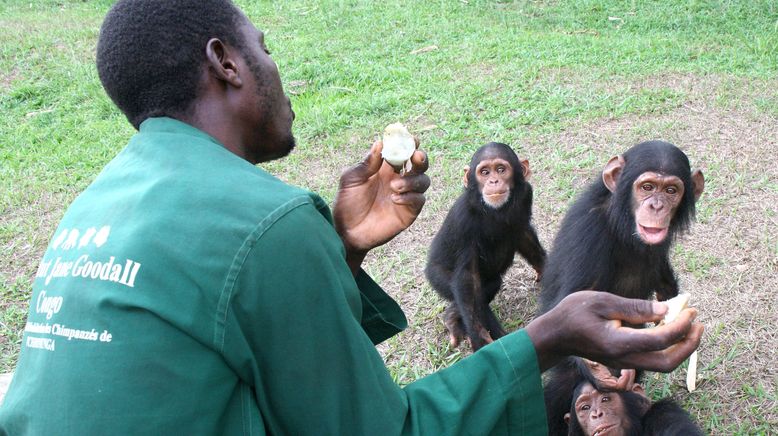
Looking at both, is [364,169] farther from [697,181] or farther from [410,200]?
[697,181]

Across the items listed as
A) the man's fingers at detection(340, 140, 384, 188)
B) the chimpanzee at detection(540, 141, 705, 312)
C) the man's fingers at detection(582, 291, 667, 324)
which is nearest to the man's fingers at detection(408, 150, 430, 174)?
the man's fingers at detection(340, 140, 384, 188)

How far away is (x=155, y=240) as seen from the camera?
5.85 feet

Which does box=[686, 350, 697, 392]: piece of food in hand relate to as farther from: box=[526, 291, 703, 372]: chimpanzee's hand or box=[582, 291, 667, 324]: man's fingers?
box=[582, 291, 667, 324]: man's fingers

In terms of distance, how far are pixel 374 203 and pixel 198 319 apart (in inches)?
51.7

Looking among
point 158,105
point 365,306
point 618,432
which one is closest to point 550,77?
point 618,432

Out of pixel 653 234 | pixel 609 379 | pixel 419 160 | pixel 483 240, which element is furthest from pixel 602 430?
pixel 483 240

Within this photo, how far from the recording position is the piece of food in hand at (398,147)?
284 cm

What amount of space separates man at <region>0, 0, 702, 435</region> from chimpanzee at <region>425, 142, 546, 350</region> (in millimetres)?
2535

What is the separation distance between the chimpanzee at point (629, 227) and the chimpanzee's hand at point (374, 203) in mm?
1351

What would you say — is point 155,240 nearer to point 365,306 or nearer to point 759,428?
point 365,306

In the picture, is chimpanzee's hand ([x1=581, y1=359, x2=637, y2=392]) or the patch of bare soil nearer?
chimpanzee's hand ([x1=581, y1=359, x2=637, y2=392])

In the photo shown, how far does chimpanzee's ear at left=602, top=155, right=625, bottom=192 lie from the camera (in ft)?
12.9

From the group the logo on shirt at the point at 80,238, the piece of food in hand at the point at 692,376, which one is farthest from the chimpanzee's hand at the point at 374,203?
the piece of food in hand at the point at 692,376

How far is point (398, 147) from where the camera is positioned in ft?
9.38
